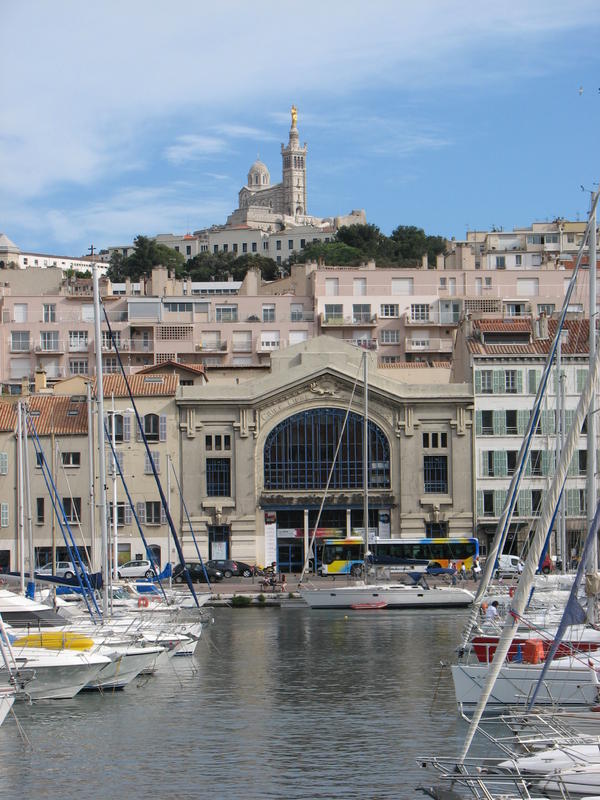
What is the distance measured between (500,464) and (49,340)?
4679cm

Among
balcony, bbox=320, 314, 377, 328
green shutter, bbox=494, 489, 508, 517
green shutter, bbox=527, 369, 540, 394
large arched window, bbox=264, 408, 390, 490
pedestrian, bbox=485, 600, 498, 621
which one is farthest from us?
balcony, bbox=320, 314, 377, 328

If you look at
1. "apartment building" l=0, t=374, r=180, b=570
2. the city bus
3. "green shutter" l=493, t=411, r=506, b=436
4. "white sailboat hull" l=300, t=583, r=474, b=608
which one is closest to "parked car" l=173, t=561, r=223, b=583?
"apartment building" l=0, t=374, r=180, b=570

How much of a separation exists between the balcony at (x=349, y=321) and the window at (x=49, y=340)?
76.3ft

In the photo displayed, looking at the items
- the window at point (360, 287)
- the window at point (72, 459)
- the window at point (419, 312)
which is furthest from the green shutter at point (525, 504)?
the window at point (360, 287)

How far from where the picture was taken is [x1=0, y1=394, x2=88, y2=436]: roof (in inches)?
3686

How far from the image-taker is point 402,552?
9056 cm

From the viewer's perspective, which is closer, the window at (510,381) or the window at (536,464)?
the window at (536,464)

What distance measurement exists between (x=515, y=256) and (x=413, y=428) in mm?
79308

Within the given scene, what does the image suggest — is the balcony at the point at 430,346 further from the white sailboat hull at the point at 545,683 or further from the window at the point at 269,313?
the white sailboat hull at the point at 545,683

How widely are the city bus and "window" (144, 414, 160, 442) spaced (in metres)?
13.0

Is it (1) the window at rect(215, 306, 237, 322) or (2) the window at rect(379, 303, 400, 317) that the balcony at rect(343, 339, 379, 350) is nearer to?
(2) the window at rect(379, 303, 400, 317)

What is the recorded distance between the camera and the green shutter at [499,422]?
9506cm

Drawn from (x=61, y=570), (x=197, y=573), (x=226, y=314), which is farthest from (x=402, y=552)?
(x=226, y=314)

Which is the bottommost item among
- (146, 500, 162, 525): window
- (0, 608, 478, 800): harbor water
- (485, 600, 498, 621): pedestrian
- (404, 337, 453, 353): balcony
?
(0, 608, 478, 800): harbor water
